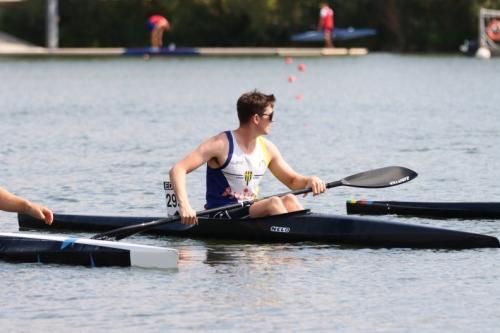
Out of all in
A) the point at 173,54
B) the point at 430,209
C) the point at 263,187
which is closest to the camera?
the point at 430,209

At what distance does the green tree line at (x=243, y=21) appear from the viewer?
244 feet

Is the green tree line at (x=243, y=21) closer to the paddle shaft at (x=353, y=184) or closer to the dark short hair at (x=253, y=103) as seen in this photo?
the paddle shaft at (x=353, y=184)

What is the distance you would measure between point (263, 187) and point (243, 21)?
5756 centimetres

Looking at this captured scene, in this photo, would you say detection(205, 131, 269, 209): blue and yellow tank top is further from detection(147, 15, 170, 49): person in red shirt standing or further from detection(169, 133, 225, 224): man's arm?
detection(147, 15, 170, 49): person in red shirt standing

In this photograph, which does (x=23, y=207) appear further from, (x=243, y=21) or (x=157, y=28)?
(x=243, y=21)

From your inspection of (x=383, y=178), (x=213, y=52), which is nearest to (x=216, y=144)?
(x=383, y=178)

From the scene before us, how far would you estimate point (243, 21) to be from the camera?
76.4 m

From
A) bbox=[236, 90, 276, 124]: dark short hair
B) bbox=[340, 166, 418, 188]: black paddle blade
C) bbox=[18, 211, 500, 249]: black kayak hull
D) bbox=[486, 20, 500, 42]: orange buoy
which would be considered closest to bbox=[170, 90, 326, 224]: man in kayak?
bbox=[236, 90, 276, 124]: dark short hair

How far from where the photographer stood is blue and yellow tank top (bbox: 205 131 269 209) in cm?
1358

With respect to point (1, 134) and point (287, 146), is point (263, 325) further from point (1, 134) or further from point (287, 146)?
point (1, 134)

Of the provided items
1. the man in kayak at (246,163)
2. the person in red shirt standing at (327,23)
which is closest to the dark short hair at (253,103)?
the man in kayak at (246,163)

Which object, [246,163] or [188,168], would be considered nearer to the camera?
[188,168]

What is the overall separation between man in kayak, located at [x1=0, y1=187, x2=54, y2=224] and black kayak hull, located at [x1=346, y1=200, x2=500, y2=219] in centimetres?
500

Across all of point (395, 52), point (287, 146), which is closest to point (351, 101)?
point (287, 146)
